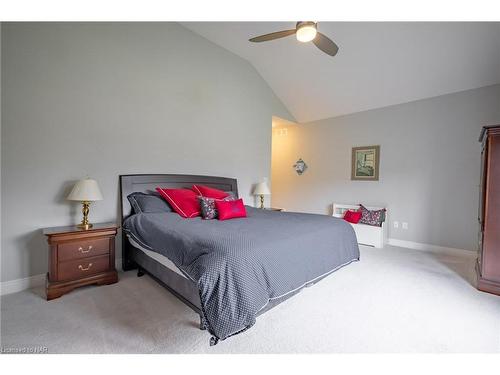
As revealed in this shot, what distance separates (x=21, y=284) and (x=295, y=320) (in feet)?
8.89

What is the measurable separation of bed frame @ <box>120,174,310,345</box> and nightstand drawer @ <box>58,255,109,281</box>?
35 centimetres

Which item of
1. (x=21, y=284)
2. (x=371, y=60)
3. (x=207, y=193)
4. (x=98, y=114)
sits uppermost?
(x=371, y=60)

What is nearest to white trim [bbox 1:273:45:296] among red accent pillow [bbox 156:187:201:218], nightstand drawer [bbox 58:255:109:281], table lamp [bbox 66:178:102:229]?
nightstand drawer [bbox 58:255:109:281]

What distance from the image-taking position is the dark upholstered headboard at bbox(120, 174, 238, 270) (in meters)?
2.96

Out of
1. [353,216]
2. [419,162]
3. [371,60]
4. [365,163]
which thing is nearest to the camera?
[371,60]

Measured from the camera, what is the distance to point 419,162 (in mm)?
4031

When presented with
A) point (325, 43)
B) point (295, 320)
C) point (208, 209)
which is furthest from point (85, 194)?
point (325, 43)

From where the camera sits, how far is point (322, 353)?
59.5 inches

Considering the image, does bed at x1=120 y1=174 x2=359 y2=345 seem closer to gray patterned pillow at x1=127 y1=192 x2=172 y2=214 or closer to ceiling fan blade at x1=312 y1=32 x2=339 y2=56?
gray patterned pillow at x1=127 y1=192 x2=172 y2=214

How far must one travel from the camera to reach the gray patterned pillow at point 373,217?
4.14m

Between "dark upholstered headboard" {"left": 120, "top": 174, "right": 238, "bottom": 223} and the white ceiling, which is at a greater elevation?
the white ceiling

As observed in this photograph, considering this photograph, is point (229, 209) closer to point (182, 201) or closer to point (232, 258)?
point (182, 201)
